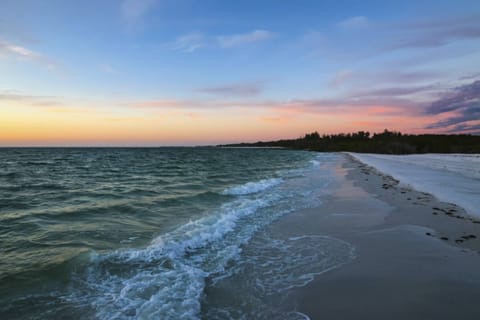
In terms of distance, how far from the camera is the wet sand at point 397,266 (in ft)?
13.8

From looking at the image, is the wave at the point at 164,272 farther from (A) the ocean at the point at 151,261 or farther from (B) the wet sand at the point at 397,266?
(B) the wet sand at the point at 397,266

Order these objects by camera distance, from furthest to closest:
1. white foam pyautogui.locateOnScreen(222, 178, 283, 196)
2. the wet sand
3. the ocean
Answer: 1. white foam pyautogui.locateOnScreen(222, 178, 283, 196)
2. the ocean
3. the wet sand

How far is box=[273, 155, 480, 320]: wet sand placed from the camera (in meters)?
4.19

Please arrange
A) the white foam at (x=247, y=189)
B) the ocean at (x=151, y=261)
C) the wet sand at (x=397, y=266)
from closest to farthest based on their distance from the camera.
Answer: the wet sand at (x=397, y=266), the ocean at (x=151, y=261), the white foam at (x=247, y=189)

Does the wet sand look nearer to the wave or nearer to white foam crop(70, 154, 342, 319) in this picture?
white foam crop(70, 154, 342, 319)

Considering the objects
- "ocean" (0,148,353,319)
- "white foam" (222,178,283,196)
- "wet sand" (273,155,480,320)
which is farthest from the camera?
"white foam" (222,178,283,196)

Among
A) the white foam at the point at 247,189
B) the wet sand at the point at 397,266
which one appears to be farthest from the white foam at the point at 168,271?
the white foam at the point at 247,189

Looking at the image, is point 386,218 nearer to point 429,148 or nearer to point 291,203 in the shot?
point 291,203

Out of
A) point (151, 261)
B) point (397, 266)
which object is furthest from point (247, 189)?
point (397, 266)

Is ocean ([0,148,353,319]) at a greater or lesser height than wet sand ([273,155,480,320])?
lesser

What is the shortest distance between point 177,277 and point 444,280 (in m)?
4.83

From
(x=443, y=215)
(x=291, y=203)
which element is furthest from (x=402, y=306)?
(x=291, y=203)

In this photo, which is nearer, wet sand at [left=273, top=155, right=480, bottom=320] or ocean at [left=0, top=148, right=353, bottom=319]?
wet sand at [left=273, top=155, right=480, bottom=320]

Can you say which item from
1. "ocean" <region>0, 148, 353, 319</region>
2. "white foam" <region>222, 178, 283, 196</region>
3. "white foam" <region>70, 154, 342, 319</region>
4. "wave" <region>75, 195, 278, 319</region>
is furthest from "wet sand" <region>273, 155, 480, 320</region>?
"white foam" <region>222, 178, 283, 196</region>
